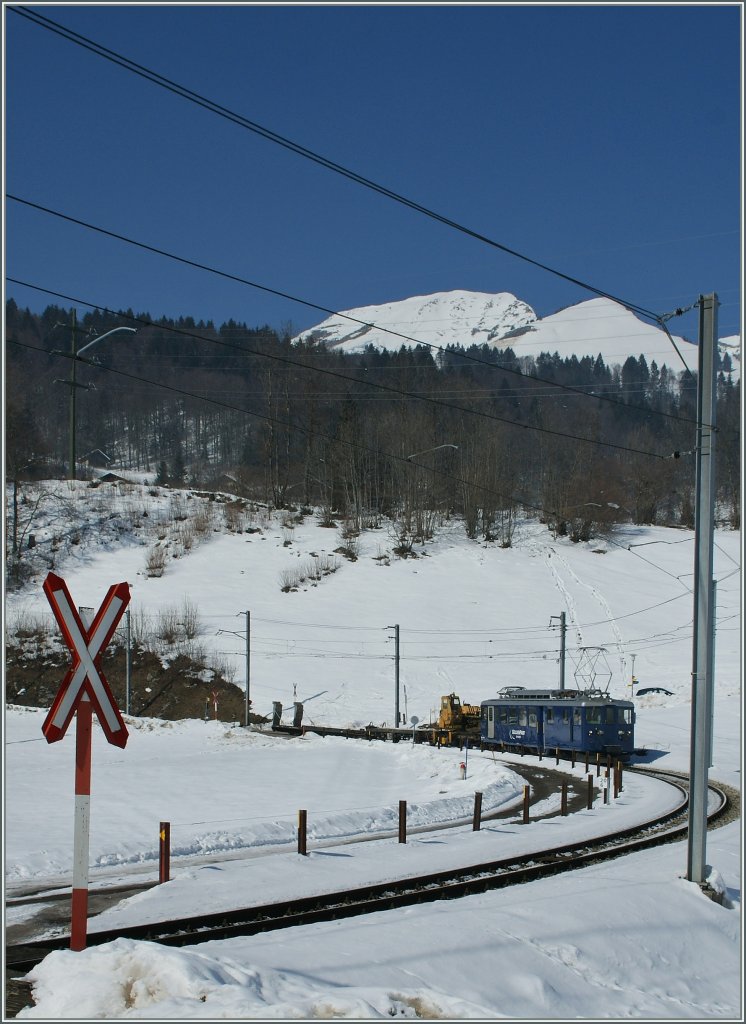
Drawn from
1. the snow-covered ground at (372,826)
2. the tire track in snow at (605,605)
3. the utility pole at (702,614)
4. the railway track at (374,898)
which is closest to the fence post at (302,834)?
the snow-covered ground at (372,826)

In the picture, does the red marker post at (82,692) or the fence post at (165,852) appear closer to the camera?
the red marker post at (82,692)

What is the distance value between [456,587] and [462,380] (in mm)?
66714

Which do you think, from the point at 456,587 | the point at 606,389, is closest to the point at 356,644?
the point at 456,587

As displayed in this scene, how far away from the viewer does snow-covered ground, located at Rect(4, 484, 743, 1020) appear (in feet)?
27.1

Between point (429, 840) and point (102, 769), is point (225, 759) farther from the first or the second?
point (429, 840)

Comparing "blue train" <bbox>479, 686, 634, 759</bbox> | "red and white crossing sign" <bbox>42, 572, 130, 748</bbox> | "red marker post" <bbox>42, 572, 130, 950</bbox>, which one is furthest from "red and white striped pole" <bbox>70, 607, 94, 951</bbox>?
"blue train" <bbox>479, 686, 634, 759</bbox>

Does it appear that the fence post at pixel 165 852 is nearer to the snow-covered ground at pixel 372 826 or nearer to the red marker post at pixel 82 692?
the snow-covered ground at pixel 372 826

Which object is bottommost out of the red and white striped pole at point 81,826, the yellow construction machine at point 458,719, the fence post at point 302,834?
the yellow construction machine at point 458,719

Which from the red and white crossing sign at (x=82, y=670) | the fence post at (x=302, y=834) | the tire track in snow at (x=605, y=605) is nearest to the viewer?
the red and white crossing sign at (x=82, y=670)

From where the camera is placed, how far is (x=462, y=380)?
453 ft

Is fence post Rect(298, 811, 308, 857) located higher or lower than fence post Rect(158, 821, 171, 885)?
lower

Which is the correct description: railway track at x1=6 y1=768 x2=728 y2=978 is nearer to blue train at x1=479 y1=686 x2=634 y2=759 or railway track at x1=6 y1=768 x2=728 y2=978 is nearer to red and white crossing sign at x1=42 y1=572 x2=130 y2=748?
red and white crossing sign at x1=42 y1=572 x2=130 y2=748

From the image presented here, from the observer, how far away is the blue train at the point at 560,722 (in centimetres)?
3959

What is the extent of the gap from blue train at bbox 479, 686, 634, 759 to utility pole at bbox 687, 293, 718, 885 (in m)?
25.2
